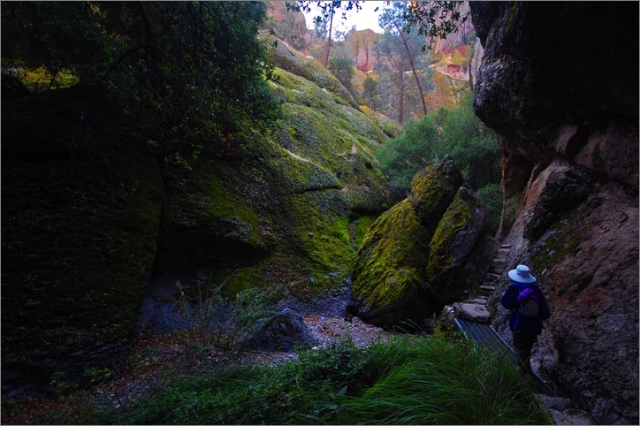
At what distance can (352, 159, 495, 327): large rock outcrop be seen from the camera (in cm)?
790

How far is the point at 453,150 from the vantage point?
12086 millimetres

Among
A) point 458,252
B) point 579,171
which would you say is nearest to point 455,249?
point 458,252

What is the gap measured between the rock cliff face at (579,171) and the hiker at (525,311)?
0.38 m

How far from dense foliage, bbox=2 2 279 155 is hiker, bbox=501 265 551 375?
5.11 metres

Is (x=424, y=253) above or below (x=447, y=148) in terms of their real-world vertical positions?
below

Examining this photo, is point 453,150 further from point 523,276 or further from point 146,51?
point 146,51

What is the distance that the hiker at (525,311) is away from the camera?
15.3 feet

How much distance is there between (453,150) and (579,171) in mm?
6110

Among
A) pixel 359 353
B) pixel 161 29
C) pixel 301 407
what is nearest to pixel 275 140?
pixel 161 29

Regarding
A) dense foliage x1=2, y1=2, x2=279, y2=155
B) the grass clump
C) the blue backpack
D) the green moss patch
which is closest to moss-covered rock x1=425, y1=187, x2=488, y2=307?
the green moss patch

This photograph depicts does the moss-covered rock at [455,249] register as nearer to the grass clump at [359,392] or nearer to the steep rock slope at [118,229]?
the steep rock slope at [118,229]

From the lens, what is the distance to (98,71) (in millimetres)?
5957

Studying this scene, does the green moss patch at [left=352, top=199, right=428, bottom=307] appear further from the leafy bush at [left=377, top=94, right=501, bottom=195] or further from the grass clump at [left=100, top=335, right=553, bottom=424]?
the grass clump at [left=100, top=335, right=553, bottom=424]

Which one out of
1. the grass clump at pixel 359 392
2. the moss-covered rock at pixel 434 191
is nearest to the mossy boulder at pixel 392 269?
the moss-covered rock at pixel 434 191
